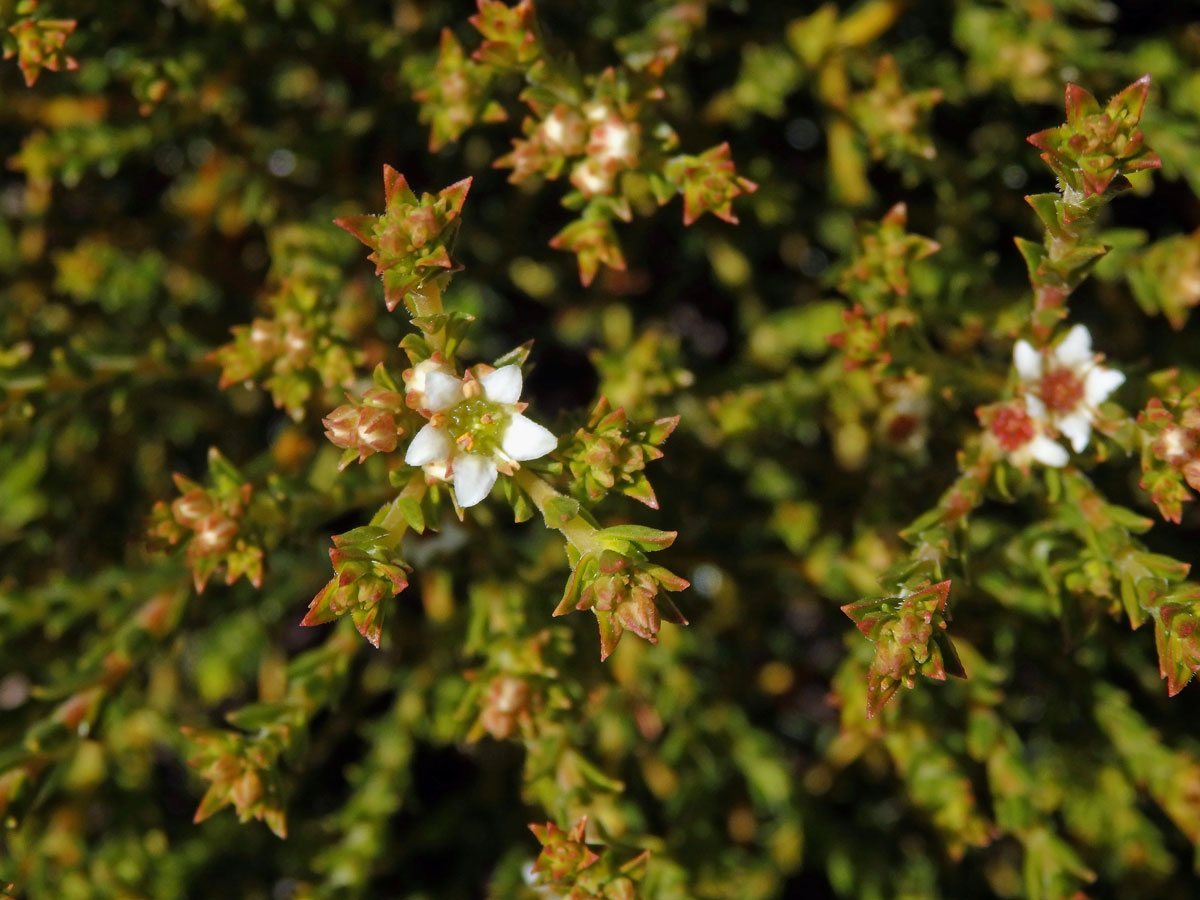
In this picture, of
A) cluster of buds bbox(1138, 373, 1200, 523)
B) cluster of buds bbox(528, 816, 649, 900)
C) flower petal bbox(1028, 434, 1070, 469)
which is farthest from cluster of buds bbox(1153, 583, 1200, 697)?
cluster of buds bbox(528, 816, 649, 900)

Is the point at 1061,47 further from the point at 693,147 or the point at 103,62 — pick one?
the point at 103,62

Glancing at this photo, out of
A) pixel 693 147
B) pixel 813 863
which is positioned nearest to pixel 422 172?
pixel 693 147

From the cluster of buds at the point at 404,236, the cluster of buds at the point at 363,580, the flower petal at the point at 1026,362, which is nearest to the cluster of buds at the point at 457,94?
the cluster of buds at the point at 404,236

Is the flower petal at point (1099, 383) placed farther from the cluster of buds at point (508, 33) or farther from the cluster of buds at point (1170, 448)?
the cluster of buds at point (508, 33)

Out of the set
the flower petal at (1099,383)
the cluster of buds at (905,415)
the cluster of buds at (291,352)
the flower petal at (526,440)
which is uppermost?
the flower petal at (526,440)

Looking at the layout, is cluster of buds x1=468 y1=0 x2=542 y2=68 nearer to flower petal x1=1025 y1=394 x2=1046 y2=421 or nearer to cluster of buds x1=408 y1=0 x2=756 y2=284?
cluster of buds x1=408 y1=0 x2=756 y2=284
